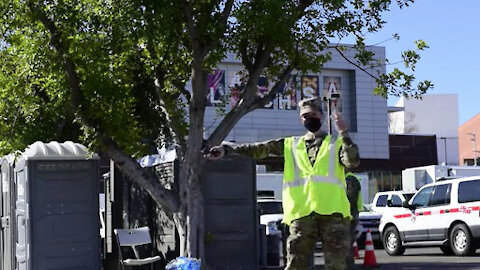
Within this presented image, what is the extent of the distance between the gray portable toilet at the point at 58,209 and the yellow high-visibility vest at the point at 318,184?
21.3 feet

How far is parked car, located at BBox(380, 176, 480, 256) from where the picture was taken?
60.2ft

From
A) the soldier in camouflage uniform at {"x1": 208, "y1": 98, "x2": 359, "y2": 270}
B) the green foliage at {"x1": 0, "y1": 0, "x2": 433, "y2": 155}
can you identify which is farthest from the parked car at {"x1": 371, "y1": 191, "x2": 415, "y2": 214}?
the soldier in camouflage uniform at {"x1": 208, "y1": 98, "x2": 359, "y2": 270}

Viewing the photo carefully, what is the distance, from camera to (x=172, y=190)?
13.3m

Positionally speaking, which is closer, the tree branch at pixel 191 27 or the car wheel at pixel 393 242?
the tree branch at pixel 191 27

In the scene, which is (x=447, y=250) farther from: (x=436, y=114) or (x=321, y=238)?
(x=436, y=114)

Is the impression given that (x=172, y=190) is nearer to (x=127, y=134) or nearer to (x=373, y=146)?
(x=127, y=134)

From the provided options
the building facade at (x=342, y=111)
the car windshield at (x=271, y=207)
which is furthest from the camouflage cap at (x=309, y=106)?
the building facade at (x=342, y=111)

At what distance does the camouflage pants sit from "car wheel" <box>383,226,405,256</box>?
14.8 meters

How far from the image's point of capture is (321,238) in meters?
6.54

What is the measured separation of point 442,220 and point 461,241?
648mm

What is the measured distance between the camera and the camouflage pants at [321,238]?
643 centimetres

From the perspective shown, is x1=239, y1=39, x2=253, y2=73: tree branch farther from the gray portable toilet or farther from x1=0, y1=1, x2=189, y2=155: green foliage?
the gray portable toilet

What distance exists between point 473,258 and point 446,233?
1.15m

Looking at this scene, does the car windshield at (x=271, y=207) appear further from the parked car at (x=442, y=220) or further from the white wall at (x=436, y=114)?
the white wall at (x=436, y=114)
